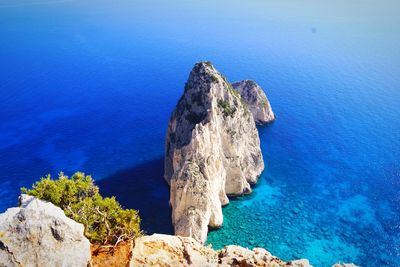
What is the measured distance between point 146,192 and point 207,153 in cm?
1163

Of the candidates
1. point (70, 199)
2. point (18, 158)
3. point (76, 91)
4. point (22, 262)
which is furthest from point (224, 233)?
point (76, 91)

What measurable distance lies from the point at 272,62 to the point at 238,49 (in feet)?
48.8

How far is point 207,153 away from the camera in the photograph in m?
43.1

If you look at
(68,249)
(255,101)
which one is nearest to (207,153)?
(255,101)

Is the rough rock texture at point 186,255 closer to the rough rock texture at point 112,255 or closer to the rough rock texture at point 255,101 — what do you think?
the rough rock texture at point 112,255

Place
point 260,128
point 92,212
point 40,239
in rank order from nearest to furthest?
point 40,239, point 92,212, point 260,128

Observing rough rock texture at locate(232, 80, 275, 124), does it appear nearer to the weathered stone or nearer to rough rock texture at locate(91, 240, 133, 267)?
the weathered stone

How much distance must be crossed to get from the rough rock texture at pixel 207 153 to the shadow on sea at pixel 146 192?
2.23 meters

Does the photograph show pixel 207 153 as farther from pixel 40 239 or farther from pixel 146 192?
pixel 40 239

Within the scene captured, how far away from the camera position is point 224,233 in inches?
1665

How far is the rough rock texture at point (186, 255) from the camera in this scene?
14.3m

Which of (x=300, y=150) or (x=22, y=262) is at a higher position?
(x=22, y=262)

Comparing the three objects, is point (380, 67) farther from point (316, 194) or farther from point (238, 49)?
point (316, 194)

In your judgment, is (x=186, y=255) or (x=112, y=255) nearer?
(x=112, y=255)
